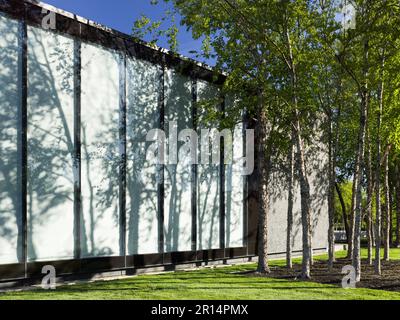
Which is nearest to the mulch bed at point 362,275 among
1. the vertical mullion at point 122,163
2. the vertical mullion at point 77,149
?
the vertical mullion at point 122,163

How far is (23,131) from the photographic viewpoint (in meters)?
11.9

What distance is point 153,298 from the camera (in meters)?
10.4

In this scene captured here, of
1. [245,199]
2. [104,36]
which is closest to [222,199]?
[245,199]

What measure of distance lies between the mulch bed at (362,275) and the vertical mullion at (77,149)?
5.21 m

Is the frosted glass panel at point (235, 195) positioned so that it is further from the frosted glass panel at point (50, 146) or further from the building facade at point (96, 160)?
the frosted glass panel at point (50, 146)

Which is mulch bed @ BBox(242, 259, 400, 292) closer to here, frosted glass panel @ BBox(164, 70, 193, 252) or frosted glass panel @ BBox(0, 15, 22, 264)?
frosted glass panel @ BBox(164, 70, 193, 252)

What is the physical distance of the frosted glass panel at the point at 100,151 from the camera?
43.9 ft

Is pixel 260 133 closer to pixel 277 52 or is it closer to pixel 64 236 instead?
pixel 277 52

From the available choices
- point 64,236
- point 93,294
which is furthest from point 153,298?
point 64,236

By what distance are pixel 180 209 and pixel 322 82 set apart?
5.84m

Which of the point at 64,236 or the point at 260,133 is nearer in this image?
the point at 64,236

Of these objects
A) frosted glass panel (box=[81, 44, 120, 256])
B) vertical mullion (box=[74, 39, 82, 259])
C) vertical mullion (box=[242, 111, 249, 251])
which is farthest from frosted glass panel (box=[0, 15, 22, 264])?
vertical mullion (box=[242, 111, 249, 251])

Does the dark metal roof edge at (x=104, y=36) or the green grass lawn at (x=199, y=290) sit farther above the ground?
the dark metal roof edge at (x=104, y=36)

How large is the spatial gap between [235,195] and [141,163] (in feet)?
15.6
